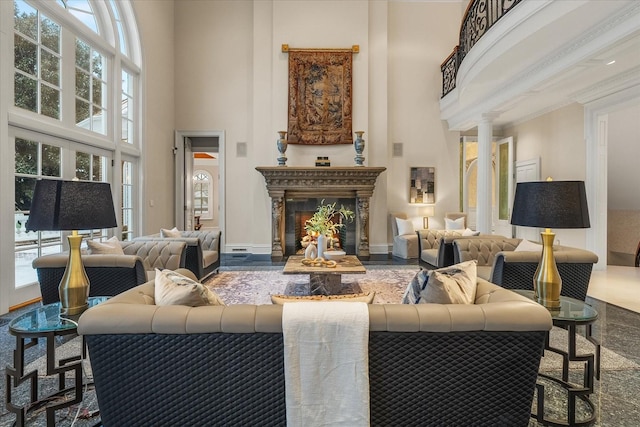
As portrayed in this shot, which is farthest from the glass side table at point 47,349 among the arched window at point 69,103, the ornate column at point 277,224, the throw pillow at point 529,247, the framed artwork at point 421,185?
the framed artwork at point 421,185

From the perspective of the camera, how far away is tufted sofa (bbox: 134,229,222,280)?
14.6ft

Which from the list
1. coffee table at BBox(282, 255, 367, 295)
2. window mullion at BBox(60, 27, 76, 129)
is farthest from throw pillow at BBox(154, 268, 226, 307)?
window mullion at BBox(60, 27, 76, 129)

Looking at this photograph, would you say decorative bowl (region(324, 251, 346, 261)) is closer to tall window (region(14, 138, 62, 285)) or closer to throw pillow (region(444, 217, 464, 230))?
tall window (region(14, 138, 62, 285))

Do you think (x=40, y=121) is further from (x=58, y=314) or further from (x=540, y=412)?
(x=540, y=412)

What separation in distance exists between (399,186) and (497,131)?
3283mm

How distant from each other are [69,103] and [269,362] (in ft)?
16.1

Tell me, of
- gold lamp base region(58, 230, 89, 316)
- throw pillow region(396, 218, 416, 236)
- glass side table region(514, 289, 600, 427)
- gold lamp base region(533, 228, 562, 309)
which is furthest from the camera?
throw pillow region(396, 218, 416, 236)

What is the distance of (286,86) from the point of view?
297 inches

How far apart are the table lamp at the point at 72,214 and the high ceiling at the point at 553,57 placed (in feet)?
14.2

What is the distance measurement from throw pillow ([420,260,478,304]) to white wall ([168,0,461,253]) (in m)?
5.93

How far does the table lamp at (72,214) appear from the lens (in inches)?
72.6

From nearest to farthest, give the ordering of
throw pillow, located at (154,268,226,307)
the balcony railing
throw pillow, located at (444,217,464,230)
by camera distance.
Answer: throw pillow, located at (154,268,226,307) → the balcony railing → throw pillow, located at (444,217,464,230)

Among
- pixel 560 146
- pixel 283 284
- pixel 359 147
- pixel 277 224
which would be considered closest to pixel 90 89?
pixel 277 224

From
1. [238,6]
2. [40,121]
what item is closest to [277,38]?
[238,6]
